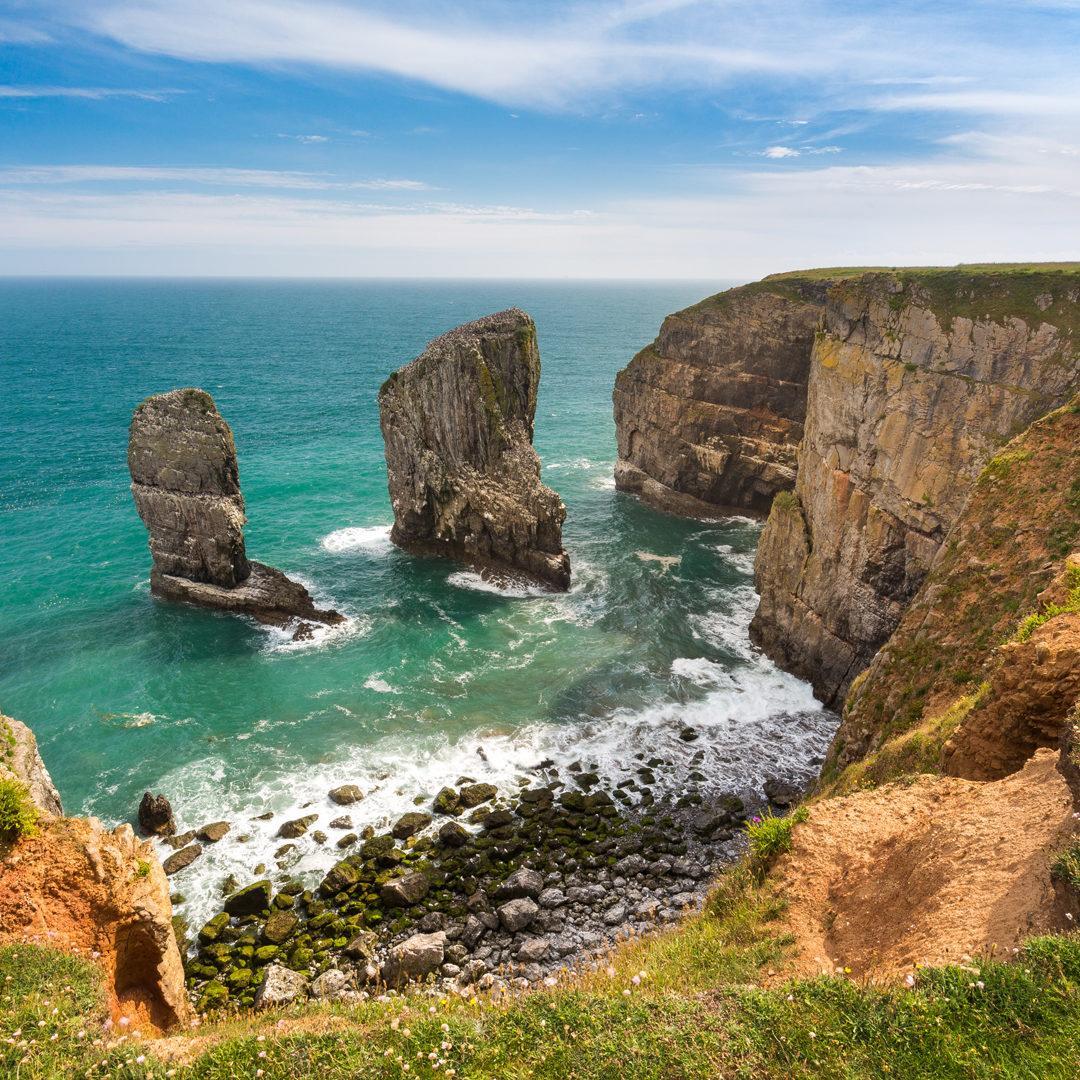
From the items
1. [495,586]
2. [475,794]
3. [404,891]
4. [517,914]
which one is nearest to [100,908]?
[404,891]

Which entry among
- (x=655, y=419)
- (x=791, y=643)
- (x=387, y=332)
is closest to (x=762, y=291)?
(x=655, y=419)

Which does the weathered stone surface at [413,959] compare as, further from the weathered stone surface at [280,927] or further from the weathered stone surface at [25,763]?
the weathered stone surface at [25,763]

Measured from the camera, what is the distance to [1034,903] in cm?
975

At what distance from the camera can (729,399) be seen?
64.7m

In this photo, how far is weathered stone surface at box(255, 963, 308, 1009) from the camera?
20375mm

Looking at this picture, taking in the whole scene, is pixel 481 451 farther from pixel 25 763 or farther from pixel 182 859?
pixel 25 763

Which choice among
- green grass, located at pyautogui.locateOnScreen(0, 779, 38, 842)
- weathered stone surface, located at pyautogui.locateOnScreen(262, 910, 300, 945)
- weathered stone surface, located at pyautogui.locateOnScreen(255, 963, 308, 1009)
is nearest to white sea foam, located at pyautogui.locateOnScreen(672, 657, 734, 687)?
weathered stone surface, located at pyautogui.locateOnScreen(262, 910, 300, 945)

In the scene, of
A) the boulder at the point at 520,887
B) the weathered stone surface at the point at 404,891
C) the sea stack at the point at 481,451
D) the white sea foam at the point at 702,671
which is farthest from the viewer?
the sea stack at the point at 481,451

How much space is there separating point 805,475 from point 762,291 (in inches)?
1167

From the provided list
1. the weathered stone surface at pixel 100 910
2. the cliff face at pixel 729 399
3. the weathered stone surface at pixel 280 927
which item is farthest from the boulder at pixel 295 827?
the cliff face at pixel 729 399

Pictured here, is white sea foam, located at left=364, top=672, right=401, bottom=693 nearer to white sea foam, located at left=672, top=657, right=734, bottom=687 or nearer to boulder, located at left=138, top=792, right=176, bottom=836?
boulder, located at left=138, top=792, right=176, bottom=836

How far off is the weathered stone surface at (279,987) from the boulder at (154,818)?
8975 mm

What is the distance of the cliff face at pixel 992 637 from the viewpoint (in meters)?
14.3

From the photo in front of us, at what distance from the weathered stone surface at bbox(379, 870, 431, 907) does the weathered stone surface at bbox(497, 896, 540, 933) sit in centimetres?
306
